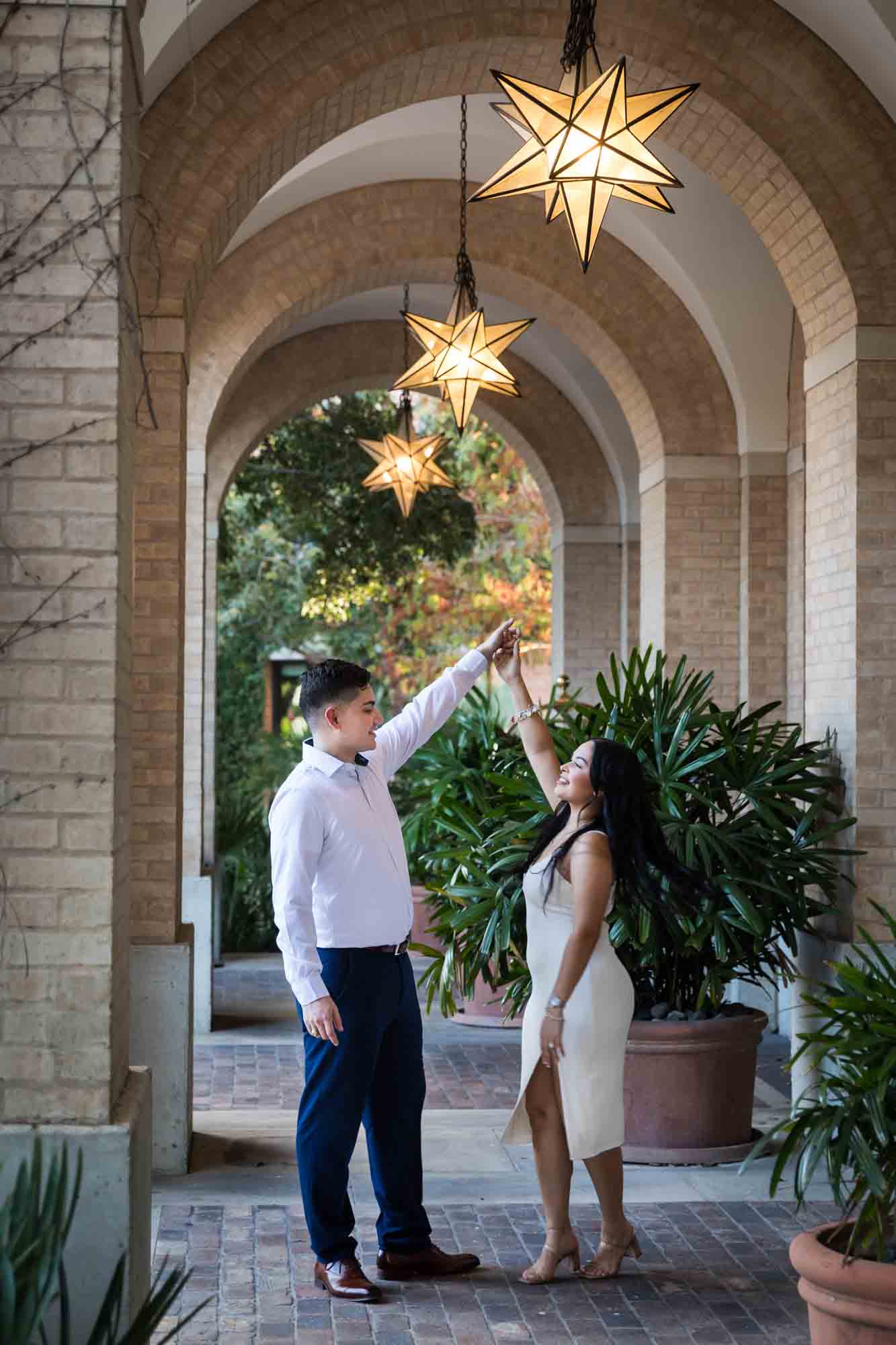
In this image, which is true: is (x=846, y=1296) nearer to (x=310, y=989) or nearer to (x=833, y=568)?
(x=310, y=989)

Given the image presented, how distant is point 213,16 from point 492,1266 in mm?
5544

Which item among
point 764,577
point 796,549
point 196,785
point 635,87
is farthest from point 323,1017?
point 796,549

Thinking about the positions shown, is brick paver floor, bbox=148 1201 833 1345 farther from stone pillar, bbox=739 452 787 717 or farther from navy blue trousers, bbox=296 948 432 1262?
stone pillar, bbox=739 452 787 717

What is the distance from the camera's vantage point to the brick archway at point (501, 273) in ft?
38.5

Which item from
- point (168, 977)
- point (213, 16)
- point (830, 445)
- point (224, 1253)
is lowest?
point (224, 1253)

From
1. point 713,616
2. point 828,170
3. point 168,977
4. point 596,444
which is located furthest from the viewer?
point 596,444

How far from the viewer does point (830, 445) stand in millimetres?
8000

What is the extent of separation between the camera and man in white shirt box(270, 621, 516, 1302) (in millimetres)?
5246

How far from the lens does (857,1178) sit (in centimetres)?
427

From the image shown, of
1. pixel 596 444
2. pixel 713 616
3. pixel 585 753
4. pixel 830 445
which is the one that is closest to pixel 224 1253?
pixel 585 753

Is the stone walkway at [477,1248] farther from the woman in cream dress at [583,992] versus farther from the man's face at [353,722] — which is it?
the man's face at [353,722]

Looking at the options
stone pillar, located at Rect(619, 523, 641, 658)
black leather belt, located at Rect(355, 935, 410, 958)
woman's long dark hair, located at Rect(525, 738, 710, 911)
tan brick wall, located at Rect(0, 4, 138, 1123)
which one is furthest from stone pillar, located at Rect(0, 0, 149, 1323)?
stone pillar, located at Rect(619, 523, 641, 658)

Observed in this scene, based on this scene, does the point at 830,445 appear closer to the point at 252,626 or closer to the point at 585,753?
the point at 585,753

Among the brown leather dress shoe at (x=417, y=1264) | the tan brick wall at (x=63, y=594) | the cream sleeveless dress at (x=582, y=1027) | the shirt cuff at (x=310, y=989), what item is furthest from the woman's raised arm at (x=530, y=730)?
the tan brick wall at (x=63, y=594)
